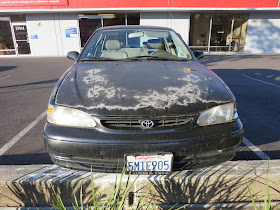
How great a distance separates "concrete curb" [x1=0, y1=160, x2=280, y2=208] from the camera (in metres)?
1.70

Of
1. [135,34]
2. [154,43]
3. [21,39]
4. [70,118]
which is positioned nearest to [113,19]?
[21,39]

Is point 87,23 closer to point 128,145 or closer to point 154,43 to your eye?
point 154,43

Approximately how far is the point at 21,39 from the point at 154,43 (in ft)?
47.3

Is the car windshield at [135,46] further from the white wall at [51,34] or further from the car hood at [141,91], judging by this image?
the white wall at [51,34]

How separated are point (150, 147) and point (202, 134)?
0.43m

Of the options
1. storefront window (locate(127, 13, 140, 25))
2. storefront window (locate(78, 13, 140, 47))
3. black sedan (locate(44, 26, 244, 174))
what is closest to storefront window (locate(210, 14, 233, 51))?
storefront window (locate(127, 13, 140, 25))

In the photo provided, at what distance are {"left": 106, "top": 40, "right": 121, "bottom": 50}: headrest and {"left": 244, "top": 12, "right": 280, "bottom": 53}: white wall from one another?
47.5 feet

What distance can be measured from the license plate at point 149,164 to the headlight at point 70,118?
1.35ft

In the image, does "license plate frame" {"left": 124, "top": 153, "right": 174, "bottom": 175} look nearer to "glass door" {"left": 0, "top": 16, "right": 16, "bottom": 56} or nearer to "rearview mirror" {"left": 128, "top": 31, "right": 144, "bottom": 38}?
"rearview mirror" {"left": 128, "top": 31, "right": 144, "bottom": 38}

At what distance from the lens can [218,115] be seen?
1660 mm

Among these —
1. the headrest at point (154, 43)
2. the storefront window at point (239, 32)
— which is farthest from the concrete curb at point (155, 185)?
the storefront window at point (239, 32)

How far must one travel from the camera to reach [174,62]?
242 centimetres

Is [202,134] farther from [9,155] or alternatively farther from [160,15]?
[160,15]

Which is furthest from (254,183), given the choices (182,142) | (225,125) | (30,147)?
(30,147)
